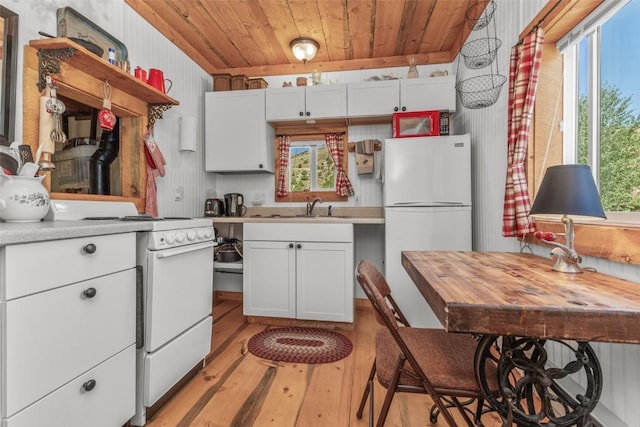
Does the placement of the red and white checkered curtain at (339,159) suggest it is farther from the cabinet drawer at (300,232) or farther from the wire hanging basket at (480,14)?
the wire hanging basket at (480,14)

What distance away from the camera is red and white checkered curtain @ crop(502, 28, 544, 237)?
1.69 metres

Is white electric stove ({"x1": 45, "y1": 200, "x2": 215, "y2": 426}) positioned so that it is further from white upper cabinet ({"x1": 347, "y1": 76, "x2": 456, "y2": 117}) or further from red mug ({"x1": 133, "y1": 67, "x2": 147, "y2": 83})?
white upper cabinet ({"x1": 347, "y1": 76, "x2": 456, "y2": 117})

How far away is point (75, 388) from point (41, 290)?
417mm

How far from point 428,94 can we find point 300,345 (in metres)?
2.44

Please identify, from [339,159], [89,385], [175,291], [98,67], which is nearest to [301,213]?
[339,159]

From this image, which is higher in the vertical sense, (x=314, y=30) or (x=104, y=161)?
(x=314, y=30)

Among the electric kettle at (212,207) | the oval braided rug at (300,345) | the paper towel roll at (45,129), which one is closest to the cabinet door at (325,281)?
the oval braided rug at (300,345)

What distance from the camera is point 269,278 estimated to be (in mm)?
2764

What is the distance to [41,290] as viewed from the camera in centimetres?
103

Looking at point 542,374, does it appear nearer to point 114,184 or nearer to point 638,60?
point 638,60

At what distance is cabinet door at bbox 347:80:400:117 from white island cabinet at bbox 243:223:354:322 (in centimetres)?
114

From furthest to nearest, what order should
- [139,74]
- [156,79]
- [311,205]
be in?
[311,205] → [156,79] → [139,74]

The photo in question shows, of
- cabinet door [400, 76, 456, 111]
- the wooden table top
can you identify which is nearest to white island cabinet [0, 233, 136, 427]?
the wooden table top

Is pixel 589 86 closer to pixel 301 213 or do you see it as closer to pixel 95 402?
pixel 301 213
